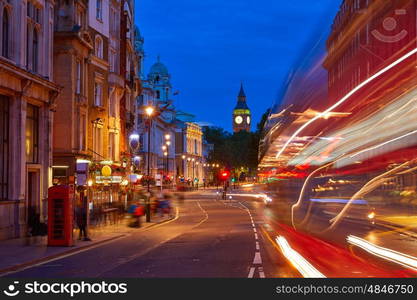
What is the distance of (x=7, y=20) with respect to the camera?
27250 millimetres

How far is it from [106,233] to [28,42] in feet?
30.5

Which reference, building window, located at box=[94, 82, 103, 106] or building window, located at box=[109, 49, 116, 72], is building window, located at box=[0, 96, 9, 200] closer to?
building window, located at box=[94, 82, 103, 106]

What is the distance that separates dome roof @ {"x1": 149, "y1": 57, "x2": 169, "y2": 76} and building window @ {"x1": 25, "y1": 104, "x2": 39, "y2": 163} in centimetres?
12560

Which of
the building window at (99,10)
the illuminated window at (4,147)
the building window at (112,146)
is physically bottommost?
the illuminated window at (4,147)

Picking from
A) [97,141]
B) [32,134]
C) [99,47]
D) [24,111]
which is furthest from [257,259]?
[99,47]

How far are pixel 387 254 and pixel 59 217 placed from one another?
11.9m

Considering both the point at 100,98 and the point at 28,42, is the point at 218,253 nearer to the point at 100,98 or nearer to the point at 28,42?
the point at 28,42

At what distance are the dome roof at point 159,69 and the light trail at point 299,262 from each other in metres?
134

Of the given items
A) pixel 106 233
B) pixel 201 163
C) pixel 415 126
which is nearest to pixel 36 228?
pixel 106 233

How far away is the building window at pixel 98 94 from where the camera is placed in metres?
47.4

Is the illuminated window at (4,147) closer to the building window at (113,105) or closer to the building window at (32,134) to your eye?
the building window at (32,134)

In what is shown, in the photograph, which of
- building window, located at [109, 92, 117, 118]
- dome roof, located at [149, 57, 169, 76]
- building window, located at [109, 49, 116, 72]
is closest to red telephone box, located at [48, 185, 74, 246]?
building window, located at [109, 92, 117, 118]

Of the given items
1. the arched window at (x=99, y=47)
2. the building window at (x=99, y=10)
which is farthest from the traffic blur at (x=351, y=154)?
the building window at (x=99, y=10)

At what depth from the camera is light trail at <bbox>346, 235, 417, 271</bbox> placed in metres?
16.1
